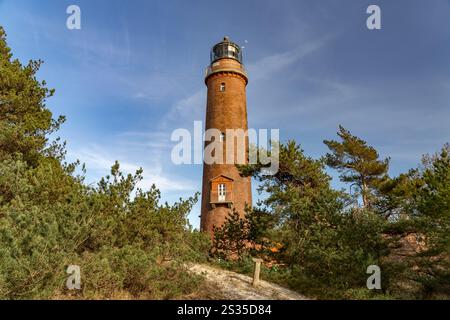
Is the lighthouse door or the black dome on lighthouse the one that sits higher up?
the black dome on lighthouse

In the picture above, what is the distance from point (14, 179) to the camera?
9.25m

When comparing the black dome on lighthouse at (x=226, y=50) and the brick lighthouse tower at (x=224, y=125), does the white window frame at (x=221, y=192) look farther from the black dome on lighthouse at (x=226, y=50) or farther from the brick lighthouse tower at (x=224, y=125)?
the black dome on lighthouse at (x=226, y=50)

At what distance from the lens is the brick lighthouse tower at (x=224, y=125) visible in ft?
67.5

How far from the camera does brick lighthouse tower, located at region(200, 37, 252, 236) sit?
2056cm

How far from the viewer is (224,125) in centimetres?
2153

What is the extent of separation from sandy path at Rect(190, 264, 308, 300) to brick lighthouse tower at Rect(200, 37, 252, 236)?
8277 millimetres

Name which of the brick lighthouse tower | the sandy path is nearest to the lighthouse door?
the brick lighthouse tower

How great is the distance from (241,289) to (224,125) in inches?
514

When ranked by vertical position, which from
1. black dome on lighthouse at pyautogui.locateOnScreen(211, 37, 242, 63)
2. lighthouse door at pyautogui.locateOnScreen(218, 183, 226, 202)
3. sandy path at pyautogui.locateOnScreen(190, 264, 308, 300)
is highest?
black dome on lighthouse at pyautogui.locateOnScreen(211, 37, 242, 63)

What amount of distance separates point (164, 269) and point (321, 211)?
6.32 metres

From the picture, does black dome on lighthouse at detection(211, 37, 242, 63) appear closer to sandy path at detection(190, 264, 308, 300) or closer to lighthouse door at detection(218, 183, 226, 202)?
lighthouse door at detection(218, 183, 226, 202)

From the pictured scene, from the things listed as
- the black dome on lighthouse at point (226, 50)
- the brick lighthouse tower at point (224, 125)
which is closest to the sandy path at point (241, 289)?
the brick lighthouse tower at point (224, 125)

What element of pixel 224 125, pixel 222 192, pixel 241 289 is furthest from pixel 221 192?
pixel 241 289

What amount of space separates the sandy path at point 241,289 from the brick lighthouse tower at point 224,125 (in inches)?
326
